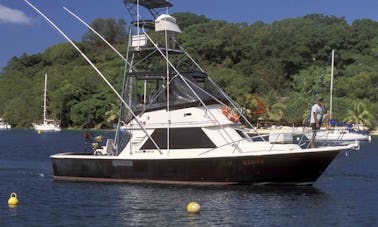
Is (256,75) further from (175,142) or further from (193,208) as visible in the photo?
(193,208)

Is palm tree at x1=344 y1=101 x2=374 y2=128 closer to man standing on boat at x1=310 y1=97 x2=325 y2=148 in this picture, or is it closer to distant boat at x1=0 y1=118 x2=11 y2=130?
man standing on boat at x1=310 y1=97 x2=325 y2=148

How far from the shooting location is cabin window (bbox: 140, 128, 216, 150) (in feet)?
88.8

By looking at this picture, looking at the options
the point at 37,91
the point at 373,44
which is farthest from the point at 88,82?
the point at 373,44

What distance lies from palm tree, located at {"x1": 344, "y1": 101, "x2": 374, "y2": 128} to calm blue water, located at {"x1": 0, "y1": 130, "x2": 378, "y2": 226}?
69033 millimetres

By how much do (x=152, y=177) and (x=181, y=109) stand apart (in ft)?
11.4

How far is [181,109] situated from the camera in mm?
27797

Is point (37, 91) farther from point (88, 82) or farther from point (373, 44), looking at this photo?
point (373, 44)

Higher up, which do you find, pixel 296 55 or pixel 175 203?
pixel 296 55

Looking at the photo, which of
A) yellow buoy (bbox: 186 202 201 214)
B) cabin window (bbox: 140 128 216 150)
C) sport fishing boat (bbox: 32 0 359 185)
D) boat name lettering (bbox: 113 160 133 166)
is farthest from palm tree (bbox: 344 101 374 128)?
yellow buoy (bbox: 186 202 201 214)

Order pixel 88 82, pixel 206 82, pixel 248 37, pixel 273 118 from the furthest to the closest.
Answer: pixel 248 37
pixel 88 82
pixel 273 118
pixel 206 82

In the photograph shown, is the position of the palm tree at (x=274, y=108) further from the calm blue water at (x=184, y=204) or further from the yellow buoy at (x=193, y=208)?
the yellow buoy at (x=193, y=208)

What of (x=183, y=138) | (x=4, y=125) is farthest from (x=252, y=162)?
(x=4, y=125)

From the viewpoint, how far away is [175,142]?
90.3 ft

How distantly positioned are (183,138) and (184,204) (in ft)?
17.1
